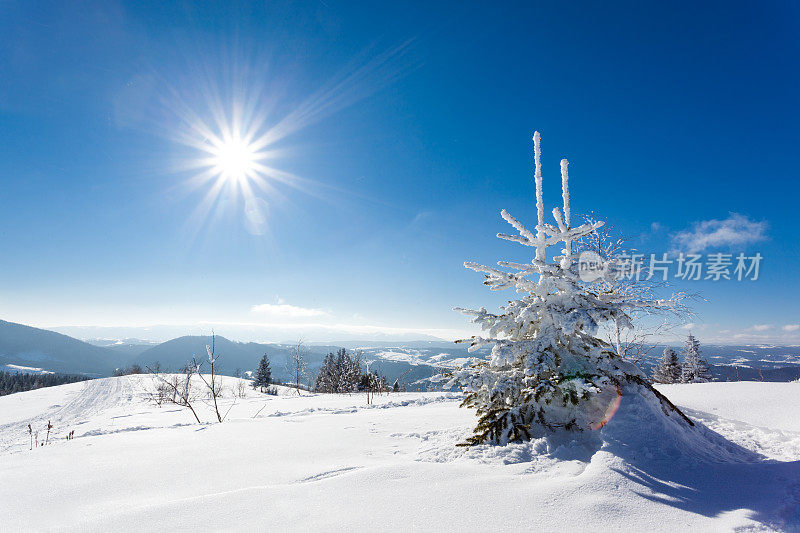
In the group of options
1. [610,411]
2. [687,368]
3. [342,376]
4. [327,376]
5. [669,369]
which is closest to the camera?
[610,411]

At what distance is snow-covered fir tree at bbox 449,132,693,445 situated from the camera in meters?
4.22

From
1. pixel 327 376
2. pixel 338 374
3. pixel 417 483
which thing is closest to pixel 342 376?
pixel 338 374

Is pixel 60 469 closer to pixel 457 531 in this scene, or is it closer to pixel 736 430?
pixel 457 531

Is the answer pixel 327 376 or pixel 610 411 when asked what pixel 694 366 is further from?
pixel 327 376

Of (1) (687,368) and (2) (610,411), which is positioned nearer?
(2) (610,411)

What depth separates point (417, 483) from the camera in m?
2.92

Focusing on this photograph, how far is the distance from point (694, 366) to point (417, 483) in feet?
140

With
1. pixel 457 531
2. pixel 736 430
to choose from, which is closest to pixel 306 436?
pixel 457 531

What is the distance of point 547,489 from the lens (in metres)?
2.75

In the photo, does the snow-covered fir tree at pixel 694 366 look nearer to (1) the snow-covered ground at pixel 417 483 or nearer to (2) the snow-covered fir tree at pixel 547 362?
(1) the snow-covered ground at pixel 417 483

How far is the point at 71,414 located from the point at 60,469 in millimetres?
36836

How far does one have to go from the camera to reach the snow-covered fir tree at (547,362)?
422 cm

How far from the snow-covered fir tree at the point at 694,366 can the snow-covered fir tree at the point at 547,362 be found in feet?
122

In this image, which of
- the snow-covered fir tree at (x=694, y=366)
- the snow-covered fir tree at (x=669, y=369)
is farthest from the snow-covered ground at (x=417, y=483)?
the snow-covered fir tree at (x=669, y=369)
